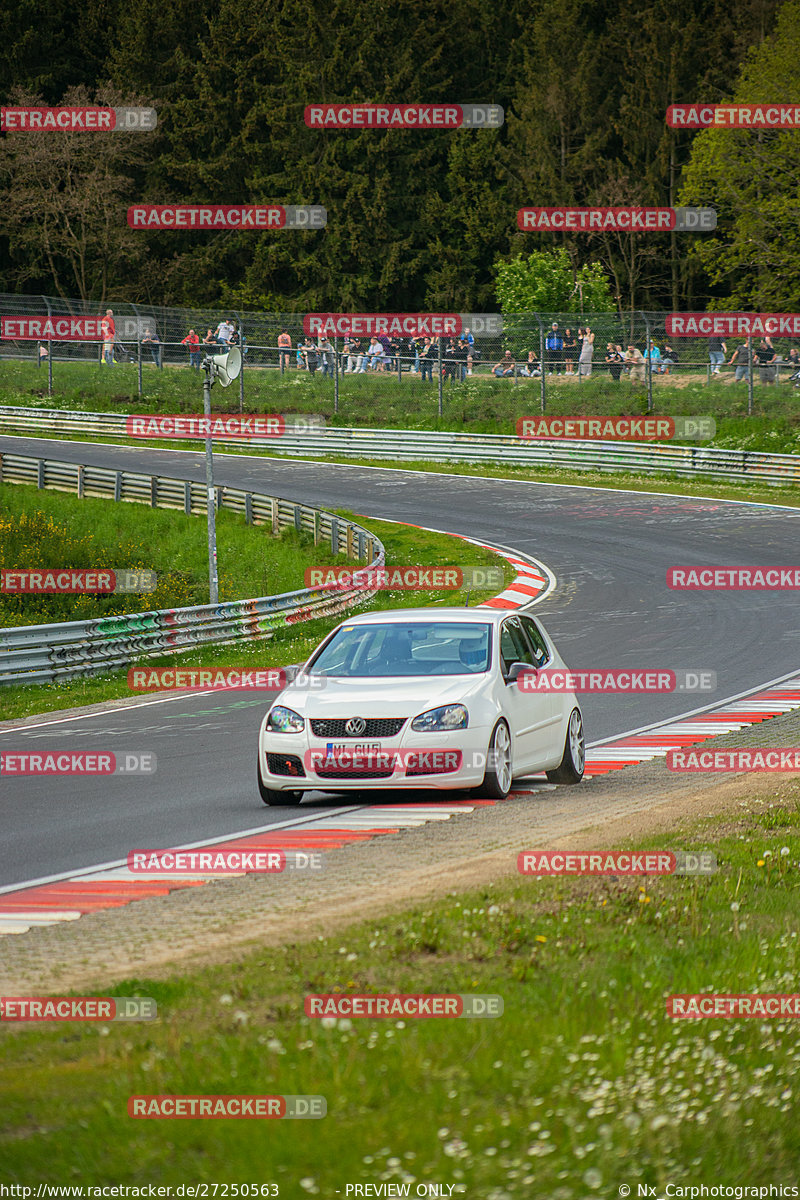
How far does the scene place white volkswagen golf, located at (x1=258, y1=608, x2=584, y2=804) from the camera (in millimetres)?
11258

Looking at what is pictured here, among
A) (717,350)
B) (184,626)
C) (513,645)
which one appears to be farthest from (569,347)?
(513,645)

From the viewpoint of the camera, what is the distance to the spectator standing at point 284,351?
47.5 metres

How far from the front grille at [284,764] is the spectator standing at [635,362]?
112ft

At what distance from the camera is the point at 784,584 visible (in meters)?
27.4

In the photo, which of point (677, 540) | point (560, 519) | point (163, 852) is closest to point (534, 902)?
point (163, 852)

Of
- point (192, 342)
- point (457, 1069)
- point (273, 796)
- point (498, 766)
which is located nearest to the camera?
point (457, 1069)

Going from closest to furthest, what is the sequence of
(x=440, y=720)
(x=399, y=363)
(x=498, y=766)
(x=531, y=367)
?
(x=440, y=720)
(x=498, y=766)
(x=531, y=367)
(x=399, y=363)

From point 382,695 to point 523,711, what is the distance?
1.29 m

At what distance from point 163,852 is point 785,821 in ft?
14.0

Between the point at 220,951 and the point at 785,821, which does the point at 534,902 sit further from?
the point at 785,821

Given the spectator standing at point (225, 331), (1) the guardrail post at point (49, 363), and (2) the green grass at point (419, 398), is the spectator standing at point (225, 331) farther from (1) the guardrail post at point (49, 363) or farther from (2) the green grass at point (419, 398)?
(1) the guardrail post at point (49, 363)

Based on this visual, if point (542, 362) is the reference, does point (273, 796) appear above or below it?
below

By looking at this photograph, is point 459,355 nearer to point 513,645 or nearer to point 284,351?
point 284,351

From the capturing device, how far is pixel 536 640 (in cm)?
1332
